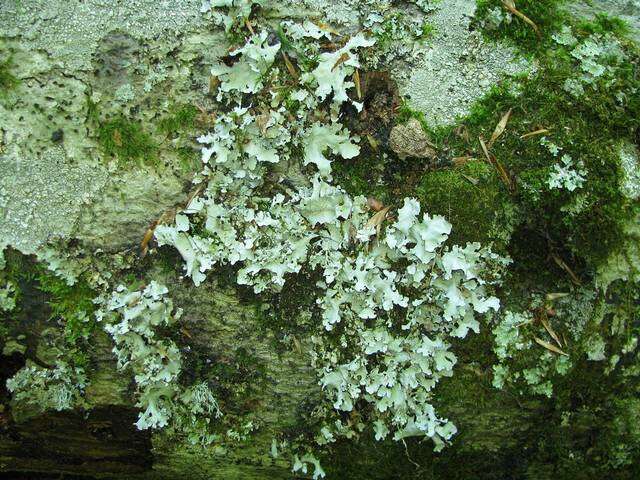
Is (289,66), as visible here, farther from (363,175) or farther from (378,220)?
(378,220)

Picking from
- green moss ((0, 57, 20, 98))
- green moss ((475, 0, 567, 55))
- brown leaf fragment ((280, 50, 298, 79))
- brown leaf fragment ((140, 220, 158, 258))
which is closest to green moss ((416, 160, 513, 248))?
green moss ((475, 0, 567, 55))

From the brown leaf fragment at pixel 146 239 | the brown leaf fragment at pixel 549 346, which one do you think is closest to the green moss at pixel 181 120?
the brown leaf fragment at pixel 146 239

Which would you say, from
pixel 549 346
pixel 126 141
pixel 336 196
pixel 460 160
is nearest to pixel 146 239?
pixel 126 141

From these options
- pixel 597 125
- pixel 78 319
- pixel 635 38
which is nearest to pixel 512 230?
pixel 597 125

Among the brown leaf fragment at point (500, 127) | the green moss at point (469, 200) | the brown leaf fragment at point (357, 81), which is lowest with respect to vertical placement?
the green moss at point (469, 200)

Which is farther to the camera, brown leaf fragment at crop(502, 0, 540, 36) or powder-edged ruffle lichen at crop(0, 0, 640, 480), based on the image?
brown leaf fragment at crop(502, 0, 540, 36)

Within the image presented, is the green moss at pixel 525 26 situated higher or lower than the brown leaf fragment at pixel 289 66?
higher

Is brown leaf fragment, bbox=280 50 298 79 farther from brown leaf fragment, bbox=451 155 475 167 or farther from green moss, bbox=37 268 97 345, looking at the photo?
green moss, bbox=37 268 97 345

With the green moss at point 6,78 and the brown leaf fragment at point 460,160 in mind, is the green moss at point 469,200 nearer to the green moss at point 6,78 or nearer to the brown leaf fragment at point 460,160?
the brown leaf fragment at point 460,160
